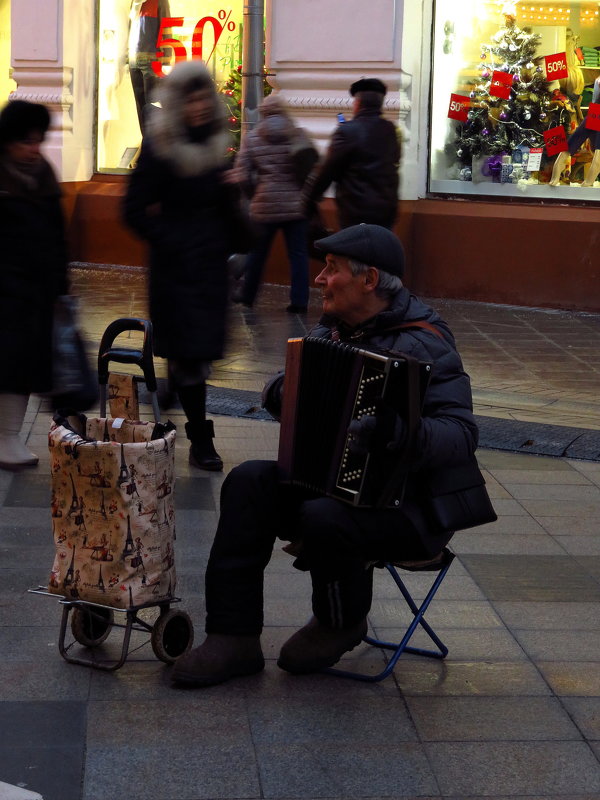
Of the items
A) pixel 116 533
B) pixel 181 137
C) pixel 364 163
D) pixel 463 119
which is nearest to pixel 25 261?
pixel 181 137

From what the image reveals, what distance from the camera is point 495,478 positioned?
20.6ft

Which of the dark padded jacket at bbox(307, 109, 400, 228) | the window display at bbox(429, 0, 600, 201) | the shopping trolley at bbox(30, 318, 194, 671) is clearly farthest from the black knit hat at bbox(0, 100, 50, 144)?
the window display at bbox(429, 0, 600, 201)

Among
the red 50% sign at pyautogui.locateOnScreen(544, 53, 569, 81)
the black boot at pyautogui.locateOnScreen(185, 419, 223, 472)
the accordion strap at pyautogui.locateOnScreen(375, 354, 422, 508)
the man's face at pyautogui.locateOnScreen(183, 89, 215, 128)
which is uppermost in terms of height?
the red 50% sign at pyautogui.locateOnScreen(544, 53, 569, 81)

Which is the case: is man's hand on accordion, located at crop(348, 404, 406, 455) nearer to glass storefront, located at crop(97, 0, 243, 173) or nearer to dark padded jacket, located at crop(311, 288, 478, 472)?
dark padded jacket, located at crop(311, 288, 478, 472)

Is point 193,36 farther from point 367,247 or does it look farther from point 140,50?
point 367,247

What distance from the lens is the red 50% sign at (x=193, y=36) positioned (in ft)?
43.5

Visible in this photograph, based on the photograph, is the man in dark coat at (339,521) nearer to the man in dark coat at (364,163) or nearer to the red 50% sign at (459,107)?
the man in dark coat at (364,163)

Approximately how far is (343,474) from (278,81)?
337 inches

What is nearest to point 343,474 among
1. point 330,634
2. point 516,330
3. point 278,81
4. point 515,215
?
point 330,634

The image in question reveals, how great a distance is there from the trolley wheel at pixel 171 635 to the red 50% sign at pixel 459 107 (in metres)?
8.79

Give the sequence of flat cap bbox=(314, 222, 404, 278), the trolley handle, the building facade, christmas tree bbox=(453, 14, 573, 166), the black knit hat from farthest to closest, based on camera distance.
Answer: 1. christmas tree bbox=(453, 14, 573, 166)
2. the building facade
3. the black knit hat
4. the trolley handle
5. flat cap bbox=(314, 222, 404, 278)

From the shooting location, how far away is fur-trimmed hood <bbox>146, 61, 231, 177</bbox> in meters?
5.71

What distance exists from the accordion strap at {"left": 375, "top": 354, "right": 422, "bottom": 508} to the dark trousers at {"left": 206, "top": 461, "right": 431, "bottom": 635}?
83 millimetres

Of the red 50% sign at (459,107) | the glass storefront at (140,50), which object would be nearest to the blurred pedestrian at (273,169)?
the red 50% sign at (459,107)
